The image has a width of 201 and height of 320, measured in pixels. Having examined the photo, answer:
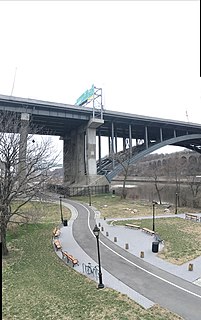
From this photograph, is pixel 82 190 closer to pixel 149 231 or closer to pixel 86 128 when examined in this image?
pixel 86 128

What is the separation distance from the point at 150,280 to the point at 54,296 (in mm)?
4550

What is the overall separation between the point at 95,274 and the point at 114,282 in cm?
131

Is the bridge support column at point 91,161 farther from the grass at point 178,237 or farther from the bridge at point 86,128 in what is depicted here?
the grass at point 178,237

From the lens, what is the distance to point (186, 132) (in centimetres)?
6450

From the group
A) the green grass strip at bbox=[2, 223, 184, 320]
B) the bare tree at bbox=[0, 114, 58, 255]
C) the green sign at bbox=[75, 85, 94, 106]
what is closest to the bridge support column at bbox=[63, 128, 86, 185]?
the green sign at bbox=[75, 85, 94, 106]

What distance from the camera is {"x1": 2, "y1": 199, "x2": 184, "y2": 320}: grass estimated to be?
909 cm

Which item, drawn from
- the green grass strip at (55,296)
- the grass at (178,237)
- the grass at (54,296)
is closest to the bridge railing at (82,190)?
the grass at (178,237)

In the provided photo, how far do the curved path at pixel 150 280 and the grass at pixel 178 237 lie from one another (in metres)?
2.27

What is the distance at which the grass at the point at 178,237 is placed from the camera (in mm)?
15586

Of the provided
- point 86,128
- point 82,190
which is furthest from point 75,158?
point 82,190

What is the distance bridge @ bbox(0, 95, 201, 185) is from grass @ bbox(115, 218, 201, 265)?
2414 cm

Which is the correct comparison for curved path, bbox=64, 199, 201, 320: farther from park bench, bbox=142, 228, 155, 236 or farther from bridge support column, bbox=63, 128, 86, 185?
bridge support column, bbox=63, 128, 86, 185

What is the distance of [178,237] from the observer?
765 inches

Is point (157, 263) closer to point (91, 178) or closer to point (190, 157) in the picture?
point (91, 178)
